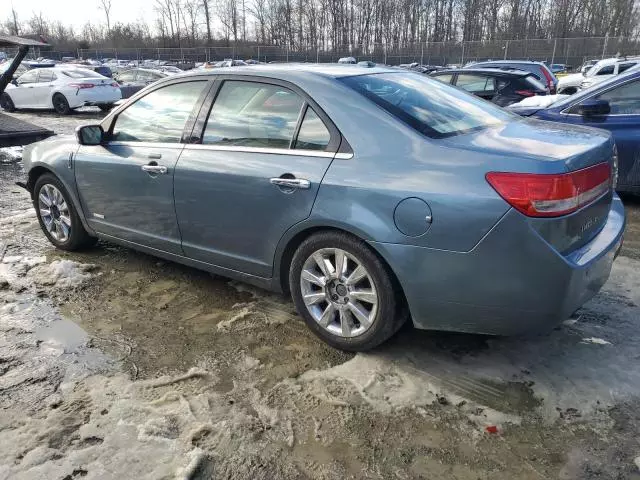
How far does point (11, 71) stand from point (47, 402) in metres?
7.70

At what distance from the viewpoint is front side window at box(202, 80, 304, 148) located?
317 centimetres

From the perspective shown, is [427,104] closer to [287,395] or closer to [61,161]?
[287,395]

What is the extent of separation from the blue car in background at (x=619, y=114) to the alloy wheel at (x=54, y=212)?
17.1 ft

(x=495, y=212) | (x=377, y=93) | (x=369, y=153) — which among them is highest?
(x=377, y=93)

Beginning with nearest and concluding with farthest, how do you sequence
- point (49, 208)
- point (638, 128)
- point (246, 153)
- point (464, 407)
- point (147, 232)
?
point (464, 407) → point (246, 153) → point (147, 232) → point (49, 208) → point (638, 128)

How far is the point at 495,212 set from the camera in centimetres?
241

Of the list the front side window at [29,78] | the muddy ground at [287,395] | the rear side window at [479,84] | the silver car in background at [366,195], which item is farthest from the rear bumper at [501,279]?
the front side window at [29,78]

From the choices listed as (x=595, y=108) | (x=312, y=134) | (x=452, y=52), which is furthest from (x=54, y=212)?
(x=452, y=52)

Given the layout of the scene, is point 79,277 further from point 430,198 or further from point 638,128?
point 638,128

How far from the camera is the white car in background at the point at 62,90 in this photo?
656 inches

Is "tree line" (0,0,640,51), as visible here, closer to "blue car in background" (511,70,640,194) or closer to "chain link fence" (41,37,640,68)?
"chain link fence" (41,37,640,68)

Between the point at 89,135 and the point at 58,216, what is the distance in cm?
115

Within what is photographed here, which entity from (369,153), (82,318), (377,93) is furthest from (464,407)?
(82,318)

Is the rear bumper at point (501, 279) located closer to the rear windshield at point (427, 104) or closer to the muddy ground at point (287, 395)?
the muddy ground at point (287, 395)
